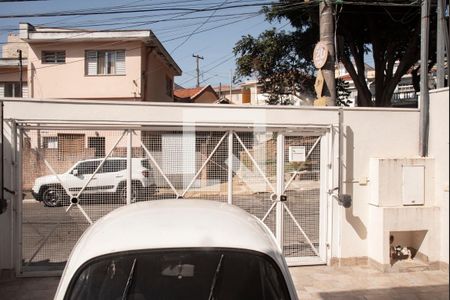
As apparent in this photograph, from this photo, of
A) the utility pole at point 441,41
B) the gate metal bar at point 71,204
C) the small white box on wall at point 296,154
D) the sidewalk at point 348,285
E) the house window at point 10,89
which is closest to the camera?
the sidewalk at point 348,285

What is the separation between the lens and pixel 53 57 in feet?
75.1

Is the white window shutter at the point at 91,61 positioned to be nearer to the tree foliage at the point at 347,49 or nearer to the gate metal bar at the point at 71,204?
the tree foliage at the point at 347,49

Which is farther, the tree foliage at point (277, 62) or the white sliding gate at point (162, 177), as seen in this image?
the tree foliage at point (277, 62)

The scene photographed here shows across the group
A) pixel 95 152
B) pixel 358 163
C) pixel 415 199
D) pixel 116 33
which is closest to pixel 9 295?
pixel 95 152

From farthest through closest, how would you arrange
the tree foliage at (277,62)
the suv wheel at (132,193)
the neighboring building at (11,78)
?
the neighboring building at (11,78) < the tree foliage at (277,62) < the suv wheel at (132,193)

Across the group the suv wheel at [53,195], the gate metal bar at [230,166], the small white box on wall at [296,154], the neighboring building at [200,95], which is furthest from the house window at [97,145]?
the neighboring building at [200,95]

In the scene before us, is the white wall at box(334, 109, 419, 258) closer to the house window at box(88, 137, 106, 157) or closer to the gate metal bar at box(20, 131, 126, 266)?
the gate metal bar at box(20, 131, 126, 266)

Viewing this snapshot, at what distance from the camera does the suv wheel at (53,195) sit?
23.7 feet

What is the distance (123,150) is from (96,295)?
4.93 metres

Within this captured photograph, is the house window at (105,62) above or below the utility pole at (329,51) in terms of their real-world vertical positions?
above

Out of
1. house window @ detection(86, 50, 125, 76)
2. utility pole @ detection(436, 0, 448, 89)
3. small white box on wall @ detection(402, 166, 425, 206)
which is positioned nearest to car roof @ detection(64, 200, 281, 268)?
small white box on wall @ detection(402, 166, 425, 206)

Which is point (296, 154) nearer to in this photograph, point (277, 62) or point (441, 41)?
point (441, 41)

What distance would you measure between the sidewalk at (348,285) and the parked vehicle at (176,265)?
12.9ft

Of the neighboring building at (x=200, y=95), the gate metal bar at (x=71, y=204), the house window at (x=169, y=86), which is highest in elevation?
the neighboring building at (x=200, y=95)
